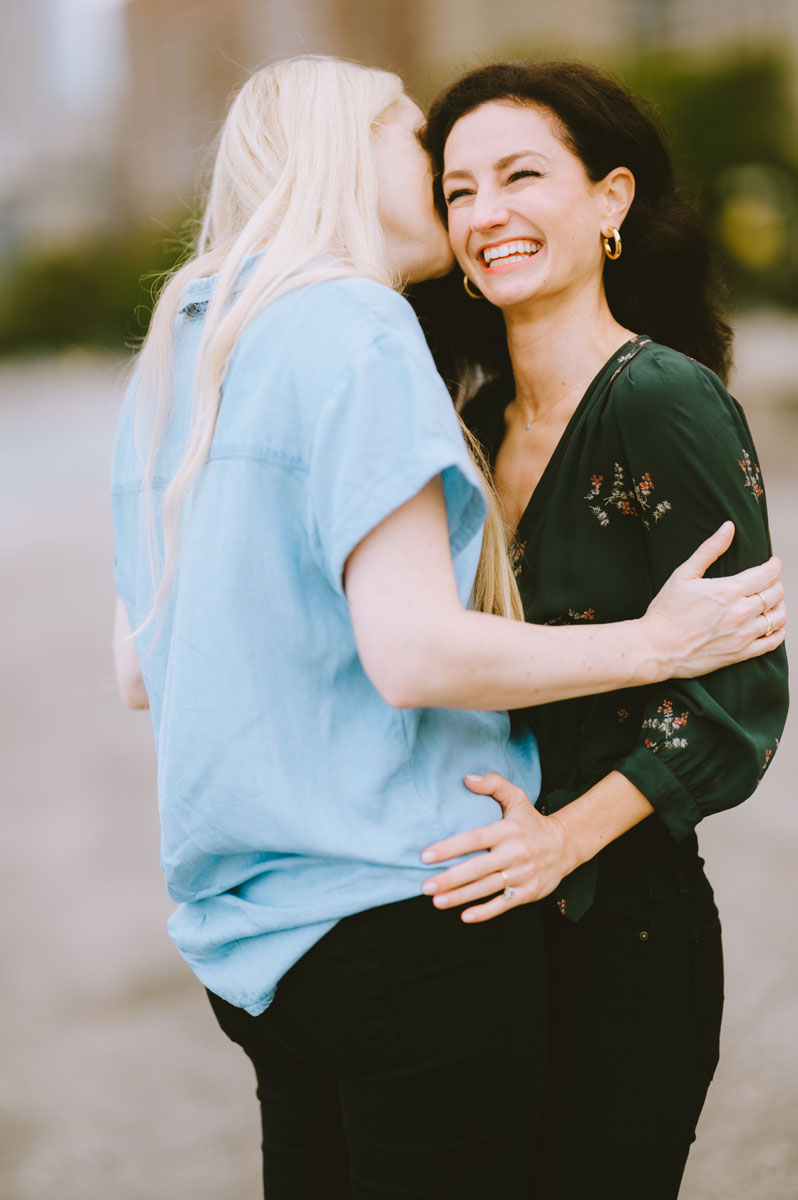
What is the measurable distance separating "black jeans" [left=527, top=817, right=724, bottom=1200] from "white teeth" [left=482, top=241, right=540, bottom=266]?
85 cm

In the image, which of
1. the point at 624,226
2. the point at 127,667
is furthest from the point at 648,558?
the point at 127,667

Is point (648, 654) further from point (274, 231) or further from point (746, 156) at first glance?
point (746, 156)

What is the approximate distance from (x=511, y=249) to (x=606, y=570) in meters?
0.51

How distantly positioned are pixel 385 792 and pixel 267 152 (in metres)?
0.80

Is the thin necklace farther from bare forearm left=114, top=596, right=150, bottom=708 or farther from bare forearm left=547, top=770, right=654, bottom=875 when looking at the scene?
bare forearm left=114, top=596, right=150, bottom=708

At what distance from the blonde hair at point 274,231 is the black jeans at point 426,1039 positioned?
440 mm

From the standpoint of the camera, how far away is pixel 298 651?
135 cm

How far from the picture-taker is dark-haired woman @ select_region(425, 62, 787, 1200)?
5.11 ft

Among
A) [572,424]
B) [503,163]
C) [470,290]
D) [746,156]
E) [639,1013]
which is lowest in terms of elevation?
[746,156]

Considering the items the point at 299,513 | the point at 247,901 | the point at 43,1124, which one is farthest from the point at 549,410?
the point at 43,1124

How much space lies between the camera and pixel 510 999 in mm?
1432

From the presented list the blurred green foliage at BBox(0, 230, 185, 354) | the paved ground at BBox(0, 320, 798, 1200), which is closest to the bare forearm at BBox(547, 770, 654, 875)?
the paved ground at BBox(0, 320, 798, 1200)

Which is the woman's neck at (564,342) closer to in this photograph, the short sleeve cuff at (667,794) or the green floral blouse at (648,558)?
the green floral blouse at (648,558)

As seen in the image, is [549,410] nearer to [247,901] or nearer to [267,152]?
[267,152]
